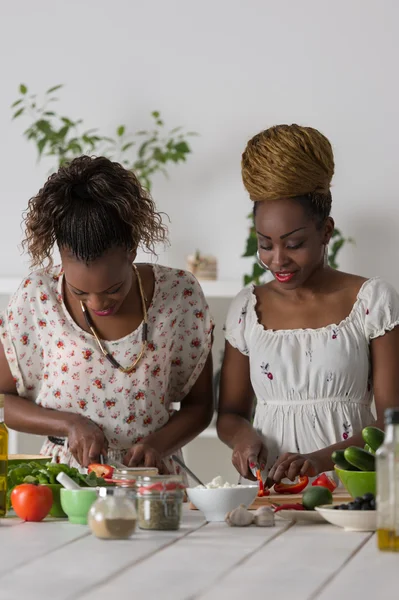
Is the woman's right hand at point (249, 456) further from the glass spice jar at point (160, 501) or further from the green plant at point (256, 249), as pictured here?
the green plant at point (256, 249)

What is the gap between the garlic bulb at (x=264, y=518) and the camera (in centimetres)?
188

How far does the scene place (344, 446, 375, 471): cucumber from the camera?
1.92 m

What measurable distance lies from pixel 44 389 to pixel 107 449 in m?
0.29

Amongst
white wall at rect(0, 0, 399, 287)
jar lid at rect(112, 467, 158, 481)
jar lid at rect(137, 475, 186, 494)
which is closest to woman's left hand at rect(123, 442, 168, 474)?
jar lid at rect(112, 467, 158, 481)

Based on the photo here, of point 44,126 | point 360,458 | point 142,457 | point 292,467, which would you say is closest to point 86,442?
point 142,457

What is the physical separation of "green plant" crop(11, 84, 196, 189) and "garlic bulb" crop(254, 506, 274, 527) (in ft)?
8.56

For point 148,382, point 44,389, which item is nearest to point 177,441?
point 148,382

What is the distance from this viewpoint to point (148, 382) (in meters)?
2.58

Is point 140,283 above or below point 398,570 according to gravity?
above

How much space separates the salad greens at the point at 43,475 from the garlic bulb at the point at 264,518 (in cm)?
35

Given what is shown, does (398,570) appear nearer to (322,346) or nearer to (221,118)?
(322,346)

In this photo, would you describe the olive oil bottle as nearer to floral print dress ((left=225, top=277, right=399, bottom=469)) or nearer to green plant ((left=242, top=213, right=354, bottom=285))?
floral print dress ((left=225, top=277, right=399, bottom=469))

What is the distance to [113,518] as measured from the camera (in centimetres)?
173

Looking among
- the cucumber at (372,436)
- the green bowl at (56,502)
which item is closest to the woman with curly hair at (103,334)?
the green bowl at (56,502)
